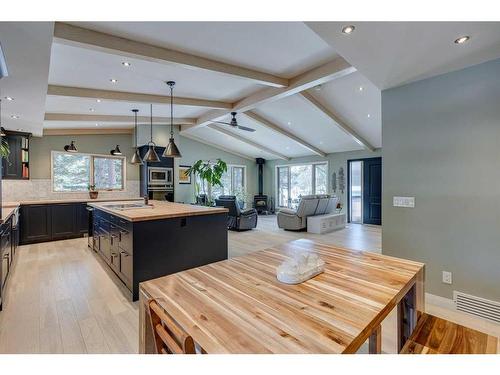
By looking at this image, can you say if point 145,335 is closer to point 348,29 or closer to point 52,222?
point 348,29

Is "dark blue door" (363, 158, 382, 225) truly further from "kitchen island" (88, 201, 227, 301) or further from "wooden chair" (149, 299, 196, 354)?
"wooden chair" (149, 299, 196, 354)

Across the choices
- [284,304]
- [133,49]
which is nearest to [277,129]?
[133,49]

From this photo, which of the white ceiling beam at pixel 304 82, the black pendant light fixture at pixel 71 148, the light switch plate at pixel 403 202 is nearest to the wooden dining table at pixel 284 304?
the light switch plate at pixel 403 202

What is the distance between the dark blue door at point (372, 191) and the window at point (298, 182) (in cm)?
153

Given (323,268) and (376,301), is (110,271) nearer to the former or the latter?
(323,268)

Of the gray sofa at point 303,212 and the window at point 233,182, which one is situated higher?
the window at point 233,182

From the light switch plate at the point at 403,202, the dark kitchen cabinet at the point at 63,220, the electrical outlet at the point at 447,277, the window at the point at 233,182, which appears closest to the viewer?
the electrical outlet at the point at 447,277

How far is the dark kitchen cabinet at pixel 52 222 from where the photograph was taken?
5312 mm

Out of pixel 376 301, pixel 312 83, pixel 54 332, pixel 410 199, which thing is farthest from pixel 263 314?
pixel 312 83

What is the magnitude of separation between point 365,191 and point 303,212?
2926mm

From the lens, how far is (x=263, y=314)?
1007mm

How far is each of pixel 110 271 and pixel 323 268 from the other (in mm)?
3464

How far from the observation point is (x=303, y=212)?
6.74m

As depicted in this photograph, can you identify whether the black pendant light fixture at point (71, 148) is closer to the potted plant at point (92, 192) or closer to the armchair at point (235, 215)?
the potted plant at point (92, 192)
